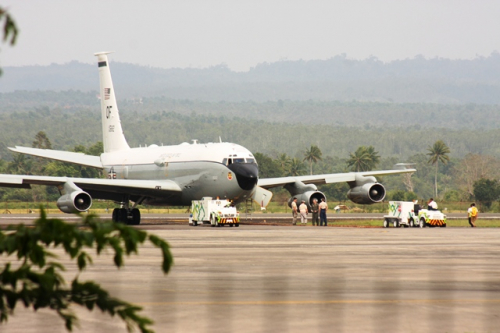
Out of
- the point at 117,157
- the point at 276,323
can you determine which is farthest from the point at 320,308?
the point at 117,157

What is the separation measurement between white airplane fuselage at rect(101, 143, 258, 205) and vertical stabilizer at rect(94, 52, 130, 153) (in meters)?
5.60

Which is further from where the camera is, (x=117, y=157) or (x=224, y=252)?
(x=117, y=157)

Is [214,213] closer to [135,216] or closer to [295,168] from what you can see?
[135,216]

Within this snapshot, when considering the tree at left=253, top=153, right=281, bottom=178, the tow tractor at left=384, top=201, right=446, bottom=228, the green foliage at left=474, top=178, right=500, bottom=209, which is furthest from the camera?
the tree at left=253, top=153, right=281, bottom=178

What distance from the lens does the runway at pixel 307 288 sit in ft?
38.9

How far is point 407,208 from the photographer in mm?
44031

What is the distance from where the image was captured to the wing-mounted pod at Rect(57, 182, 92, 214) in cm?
4119

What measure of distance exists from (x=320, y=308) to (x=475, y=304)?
269 cm

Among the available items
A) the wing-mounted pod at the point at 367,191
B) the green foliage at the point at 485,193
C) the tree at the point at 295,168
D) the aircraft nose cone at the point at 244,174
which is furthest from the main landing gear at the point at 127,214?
the tree at the point at 295,168

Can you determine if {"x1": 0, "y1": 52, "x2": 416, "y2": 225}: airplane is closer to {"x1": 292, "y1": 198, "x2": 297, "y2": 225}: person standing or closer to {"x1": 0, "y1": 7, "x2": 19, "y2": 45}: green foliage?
{"x1": 292, "y1": 198, "x2": 297, "y2": 225}: person standing

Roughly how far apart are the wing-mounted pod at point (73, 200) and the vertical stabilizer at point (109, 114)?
16.1m

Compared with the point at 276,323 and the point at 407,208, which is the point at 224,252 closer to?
the point at 276,323

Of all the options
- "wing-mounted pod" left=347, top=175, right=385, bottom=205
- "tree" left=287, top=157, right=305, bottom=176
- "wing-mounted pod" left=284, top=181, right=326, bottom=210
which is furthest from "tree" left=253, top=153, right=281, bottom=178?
"wing-mounted pod" left=347, top=175, right=385, bottom=205

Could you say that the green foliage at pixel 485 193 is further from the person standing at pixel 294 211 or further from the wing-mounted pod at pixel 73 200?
the wing-mounted pod at pixel 73 200
